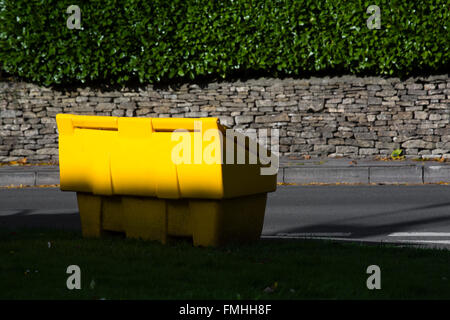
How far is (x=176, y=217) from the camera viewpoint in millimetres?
7145

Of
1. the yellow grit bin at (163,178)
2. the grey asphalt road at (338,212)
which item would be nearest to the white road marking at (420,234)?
the grey asphalt road at (338,212)

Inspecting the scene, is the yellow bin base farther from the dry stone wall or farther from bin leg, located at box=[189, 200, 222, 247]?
the dry stone wall

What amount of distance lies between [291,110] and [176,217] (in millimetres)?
8258

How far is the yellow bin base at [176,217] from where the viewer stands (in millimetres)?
6980

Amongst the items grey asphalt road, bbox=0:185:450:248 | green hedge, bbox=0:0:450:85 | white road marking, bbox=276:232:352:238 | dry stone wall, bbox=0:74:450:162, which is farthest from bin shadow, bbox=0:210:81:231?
green hedge, bbox=0:0:450:85

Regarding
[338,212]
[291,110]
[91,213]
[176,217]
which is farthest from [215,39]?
[176,217]

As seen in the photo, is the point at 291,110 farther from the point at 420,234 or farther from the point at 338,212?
the point at 420,234

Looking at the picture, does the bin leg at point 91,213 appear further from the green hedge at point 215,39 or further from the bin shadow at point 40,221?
the green hedge at point 215,39

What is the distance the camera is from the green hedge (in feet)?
47.8

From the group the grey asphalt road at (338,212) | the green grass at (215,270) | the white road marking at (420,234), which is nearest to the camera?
the green grass at (215,270)

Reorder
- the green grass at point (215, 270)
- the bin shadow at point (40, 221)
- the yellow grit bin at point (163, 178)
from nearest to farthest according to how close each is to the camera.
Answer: the green grass at point (215, 270) < the yellow grit bin at point (163, 178) < the bin shadow at point (40, 221)

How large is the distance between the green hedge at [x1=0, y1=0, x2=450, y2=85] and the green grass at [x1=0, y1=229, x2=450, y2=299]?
7695 mm

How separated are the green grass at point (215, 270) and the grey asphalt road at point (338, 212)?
1.32 metres
